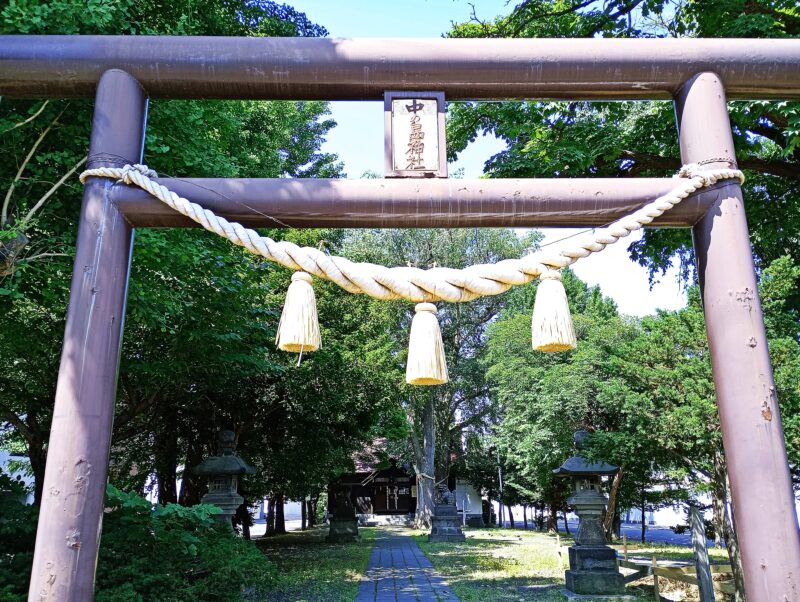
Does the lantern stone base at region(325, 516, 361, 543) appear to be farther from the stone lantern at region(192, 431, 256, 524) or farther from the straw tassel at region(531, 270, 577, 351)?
the straw tassel at region(531, 270, 577, 351)

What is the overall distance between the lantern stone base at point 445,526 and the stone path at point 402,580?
278 cm

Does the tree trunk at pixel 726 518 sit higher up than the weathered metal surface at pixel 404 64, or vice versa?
the weathered metal surface at pixel 404 64

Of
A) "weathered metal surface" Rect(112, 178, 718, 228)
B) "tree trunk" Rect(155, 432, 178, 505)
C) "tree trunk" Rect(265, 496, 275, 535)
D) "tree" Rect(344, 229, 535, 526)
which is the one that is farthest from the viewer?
"tree" Rect(344, 229, 535, 526)

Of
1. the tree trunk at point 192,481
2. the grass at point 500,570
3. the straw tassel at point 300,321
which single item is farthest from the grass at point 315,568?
the straw tassel at point 300,321

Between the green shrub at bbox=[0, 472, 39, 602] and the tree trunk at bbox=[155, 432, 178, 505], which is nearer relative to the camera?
the green shrub at bbox=[0, 472, 39, 602]

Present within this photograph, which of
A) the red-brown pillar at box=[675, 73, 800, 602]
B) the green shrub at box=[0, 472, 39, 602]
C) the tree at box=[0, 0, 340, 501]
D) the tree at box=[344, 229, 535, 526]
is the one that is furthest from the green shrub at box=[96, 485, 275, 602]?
the tree at box=[344, 229, 535, 526]

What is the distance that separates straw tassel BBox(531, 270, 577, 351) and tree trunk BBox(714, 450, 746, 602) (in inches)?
254

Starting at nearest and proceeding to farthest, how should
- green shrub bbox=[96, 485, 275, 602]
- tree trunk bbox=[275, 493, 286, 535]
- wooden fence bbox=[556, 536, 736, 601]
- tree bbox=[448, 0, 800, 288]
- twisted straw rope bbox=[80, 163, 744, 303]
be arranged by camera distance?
twisted straw rope bbox=[80, 163, 744, 303] < green shrub bbox=[96, 485, 275, 602] < tree bbox=[448, 0, 800, 288] < wooden fence bbox=[556, 536, 736, 601] < tree trunk bbox=[275, 493, 286, 535]

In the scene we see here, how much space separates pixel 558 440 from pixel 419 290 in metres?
14.7

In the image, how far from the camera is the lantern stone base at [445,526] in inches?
720

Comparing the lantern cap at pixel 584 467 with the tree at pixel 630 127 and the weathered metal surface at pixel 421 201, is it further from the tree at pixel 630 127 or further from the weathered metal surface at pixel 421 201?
the weathered metal surface at pixel 421 201

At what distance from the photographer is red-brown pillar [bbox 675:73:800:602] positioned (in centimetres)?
230

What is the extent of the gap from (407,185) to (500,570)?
35.6 feet

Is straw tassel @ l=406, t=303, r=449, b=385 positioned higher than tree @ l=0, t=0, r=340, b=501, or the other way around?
tree @ l=0, t=0, r=340, b=501
